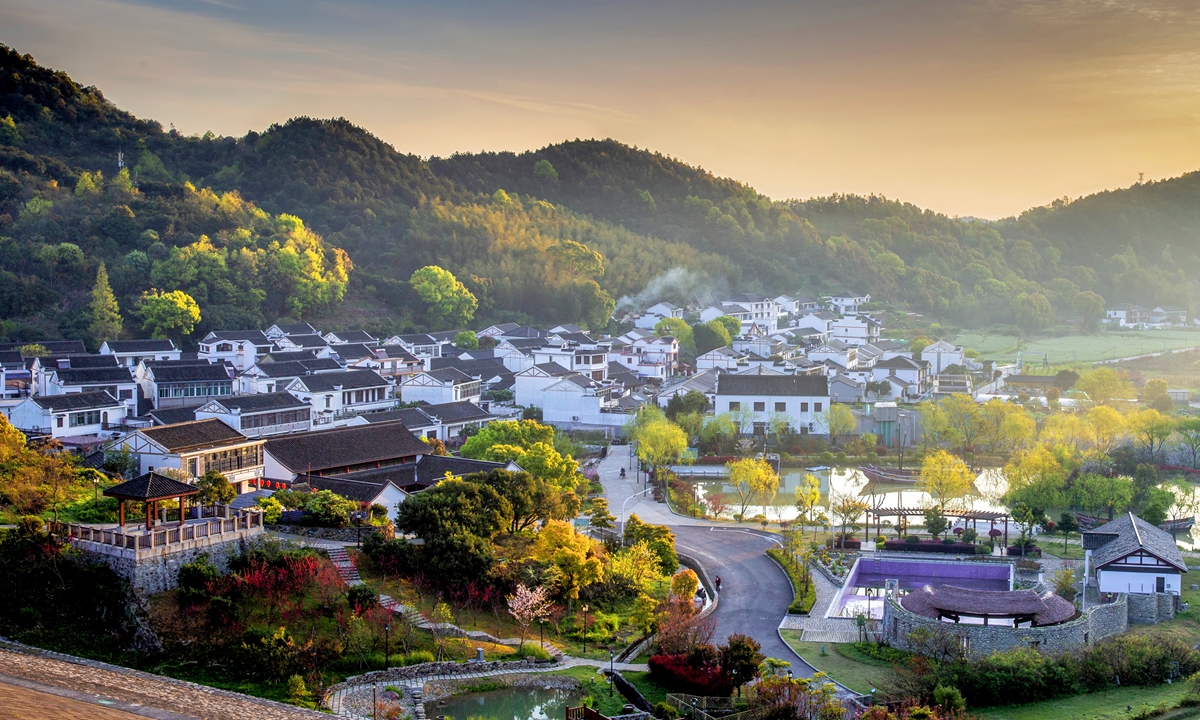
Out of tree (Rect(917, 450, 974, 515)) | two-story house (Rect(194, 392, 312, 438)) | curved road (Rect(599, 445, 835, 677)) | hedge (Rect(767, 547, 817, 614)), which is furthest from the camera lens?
two-story house (Rect(194, 392, 312, 438))

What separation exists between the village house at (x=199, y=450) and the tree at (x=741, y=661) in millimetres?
9778

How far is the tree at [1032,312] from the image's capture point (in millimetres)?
59844

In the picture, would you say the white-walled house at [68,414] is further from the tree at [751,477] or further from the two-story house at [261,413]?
the tree at [751,477]

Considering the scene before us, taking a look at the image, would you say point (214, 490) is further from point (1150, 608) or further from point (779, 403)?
point (779, 403)

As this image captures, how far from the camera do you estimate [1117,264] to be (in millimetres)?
79188

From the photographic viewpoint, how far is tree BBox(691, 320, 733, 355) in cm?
4275

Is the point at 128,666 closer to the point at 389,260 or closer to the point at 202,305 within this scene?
the point at 202,305

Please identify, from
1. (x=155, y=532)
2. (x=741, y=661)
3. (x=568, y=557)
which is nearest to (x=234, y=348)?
(x=155, y=532)

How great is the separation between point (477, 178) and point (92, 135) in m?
26.1

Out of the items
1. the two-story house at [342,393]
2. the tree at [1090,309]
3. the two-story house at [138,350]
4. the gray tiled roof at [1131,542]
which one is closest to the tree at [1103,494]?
the gray tiled roof at [1131,542]

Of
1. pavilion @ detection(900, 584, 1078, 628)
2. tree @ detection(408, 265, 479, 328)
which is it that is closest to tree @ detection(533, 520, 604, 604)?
pavilion @ detection(900, 584, 1078, 628)

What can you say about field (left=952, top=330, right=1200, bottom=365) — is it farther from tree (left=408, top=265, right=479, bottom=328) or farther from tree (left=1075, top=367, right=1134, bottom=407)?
tree (left=408, top=265, right=479, bottom=328)

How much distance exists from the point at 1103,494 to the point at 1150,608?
6000 mm

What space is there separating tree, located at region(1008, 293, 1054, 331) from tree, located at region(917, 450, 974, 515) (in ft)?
138
